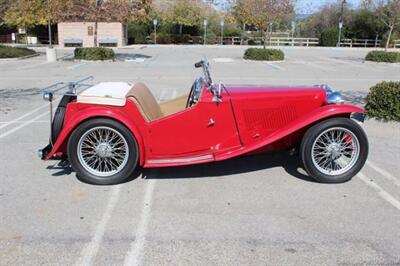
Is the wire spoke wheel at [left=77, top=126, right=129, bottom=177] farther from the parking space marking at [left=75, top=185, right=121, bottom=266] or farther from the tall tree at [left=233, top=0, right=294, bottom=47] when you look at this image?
the tall tree at [left=233, top=0, right=294, bottom=47]

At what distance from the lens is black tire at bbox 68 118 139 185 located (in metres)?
4.72

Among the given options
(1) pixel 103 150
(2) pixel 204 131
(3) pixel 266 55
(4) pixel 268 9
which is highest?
(4) pixel 268 9

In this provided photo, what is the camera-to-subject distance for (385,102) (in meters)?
7.78

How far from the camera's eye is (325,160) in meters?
4.98

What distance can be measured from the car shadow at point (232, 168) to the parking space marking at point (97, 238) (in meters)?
0.77

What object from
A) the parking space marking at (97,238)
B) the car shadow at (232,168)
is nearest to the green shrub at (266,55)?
the car shadow at (232,168)

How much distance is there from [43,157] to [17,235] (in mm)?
1356

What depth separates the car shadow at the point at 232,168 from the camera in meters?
5.23

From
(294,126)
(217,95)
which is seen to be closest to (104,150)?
(217,95)

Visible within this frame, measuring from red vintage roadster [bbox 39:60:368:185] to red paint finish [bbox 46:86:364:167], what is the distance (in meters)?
0.01

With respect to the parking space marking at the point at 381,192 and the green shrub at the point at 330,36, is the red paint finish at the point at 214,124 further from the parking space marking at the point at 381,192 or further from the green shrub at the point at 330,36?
the green shrub at the point at 330,36

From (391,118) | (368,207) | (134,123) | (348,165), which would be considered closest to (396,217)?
(368,207)

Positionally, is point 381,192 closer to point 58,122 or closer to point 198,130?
point 198,130

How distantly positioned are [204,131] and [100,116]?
1071 millimetres
